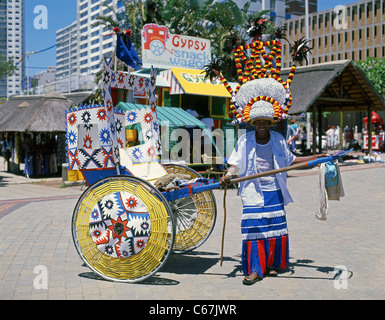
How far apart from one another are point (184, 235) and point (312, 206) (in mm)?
5117

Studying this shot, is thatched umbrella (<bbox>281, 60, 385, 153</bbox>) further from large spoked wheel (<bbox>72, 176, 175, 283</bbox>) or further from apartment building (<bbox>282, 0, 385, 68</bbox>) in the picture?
apartment building (<bbox>282, 0, 385, 68</bbox>)

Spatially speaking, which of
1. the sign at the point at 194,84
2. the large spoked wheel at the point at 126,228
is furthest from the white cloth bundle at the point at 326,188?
the sign at the point at 194,84

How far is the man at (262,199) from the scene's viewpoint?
5082 millimetres

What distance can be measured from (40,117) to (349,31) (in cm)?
6611

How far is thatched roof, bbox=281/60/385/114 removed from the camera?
17.9m

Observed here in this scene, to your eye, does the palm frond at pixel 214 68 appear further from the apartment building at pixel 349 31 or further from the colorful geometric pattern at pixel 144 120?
the apartment building at pixel 349 31

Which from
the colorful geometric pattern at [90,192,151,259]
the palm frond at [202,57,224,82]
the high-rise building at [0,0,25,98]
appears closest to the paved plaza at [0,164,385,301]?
the colorful geometric pattern at [90,192,151,259]

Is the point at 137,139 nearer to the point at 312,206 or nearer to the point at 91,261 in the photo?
the point at 91,261

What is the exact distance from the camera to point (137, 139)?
7094 millimetres

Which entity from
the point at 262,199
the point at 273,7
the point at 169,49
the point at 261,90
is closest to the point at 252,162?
the point at 262,199

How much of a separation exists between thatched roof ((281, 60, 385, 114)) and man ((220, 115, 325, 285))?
12.5 m

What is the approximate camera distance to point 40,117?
1877 cm
